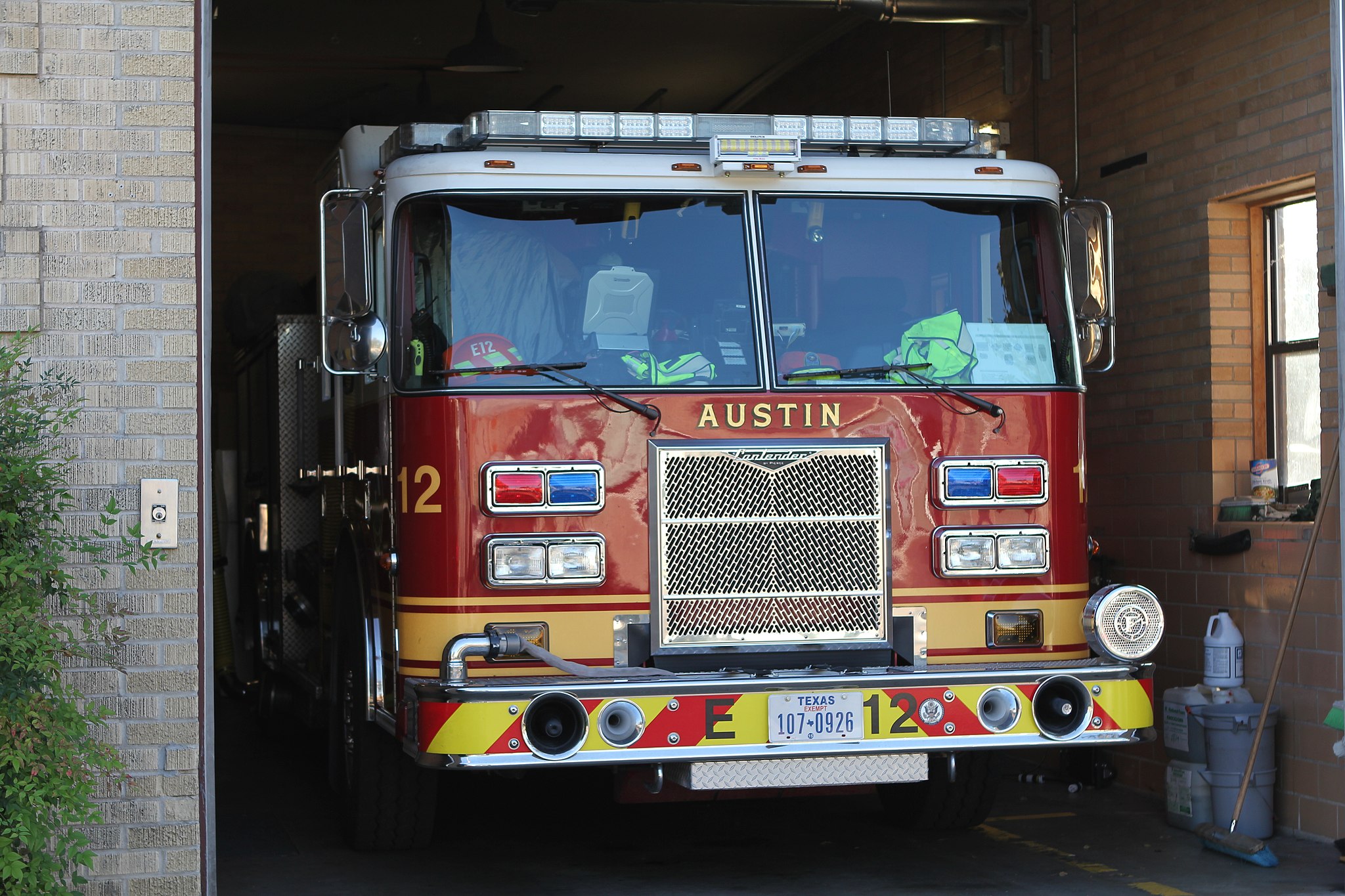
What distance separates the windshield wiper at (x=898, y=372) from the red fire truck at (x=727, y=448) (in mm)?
13

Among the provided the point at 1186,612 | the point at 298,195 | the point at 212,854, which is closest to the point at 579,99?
the point at 298,195

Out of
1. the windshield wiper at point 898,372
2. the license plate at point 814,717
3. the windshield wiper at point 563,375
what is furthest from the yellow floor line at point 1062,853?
the windshield wiper at point 563,375

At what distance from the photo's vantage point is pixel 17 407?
4973 mm

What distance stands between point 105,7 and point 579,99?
1075 centimetres

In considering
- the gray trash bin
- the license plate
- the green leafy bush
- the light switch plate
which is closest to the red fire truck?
the license plate

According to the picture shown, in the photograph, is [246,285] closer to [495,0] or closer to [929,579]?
[495,0]

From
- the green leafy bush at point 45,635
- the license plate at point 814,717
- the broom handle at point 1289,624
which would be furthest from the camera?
the broom handle at point 1289,624

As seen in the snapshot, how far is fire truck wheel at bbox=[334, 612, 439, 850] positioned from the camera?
22.4ft

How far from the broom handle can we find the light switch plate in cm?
470

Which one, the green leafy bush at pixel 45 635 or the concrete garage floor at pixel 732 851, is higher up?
the green leafy bush at pixel 45 635


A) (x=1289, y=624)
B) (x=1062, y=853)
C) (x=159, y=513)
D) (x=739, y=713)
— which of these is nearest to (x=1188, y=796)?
(x=1062, y=853)

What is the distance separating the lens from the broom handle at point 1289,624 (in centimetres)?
702

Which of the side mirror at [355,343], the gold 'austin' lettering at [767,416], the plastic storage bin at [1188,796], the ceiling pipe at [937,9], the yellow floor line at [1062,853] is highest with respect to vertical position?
the ceiling pipe at [937,9]

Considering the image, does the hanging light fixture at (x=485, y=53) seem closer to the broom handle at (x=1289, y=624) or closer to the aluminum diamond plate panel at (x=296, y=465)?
the aluminum diamond plate panel at (x=296, y=465)
